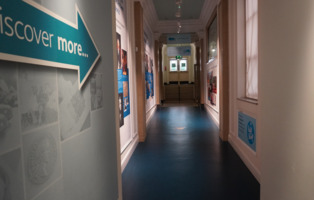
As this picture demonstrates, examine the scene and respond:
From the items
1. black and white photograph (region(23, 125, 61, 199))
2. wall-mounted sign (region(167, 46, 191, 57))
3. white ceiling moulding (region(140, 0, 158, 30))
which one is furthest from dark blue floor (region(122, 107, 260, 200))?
wall-mounted sign (region(167, 46, 191, 57))

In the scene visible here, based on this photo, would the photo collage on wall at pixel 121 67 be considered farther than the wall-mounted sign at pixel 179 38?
No

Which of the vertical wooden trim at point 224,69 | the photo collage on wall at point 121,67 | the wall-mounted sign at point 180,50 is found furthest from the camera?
the wall-mounted sign at point 180,50

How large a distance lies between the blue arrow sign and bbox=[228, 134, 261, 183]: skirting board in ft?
8.93

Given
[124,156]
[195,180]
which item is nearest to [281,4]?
[195,180]

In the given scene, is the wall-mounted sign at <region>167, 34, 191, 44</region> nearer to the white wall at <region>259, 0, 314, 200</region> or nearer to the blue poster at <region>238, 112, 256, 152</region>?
the blue poster at <region>238, 112, 256, 152</region>

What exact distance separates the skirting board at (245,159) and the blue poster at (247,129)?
0.24 metres

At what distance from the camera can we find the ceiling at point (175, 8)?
834cm

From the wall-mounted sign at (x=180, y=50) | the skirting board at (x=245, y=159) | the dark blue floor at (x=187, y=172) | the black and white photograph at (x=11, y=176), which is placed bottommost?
the dark blue floor at (x=187, y=172)

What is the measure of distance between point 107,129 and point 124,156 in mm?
1865

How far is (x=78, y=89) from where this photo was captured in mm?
1700

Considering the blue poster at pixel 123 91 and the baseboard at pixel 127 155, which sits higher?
the blue poster at pixel 123 91

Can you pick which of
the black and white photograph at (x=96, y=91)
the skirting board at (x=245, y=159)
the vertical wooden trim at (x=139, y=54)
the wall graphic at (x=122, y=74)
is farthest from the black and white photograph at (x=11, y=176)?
the vertical wooden trim at (x=139, y=54)

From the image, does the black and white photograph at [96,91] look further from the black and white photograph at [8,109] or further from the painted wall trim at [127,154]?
the painted wall trim at [127,154]

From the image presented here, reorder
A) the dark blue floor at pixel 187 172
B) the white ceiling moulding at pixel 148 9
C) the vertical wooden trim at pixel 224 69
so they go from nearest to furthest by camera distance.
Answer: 1. the dark blue floor at pixel 187 172
2. the vertical wooden trim at pixel 224 69
3. the white ceiling moulding at pixel 148 9
